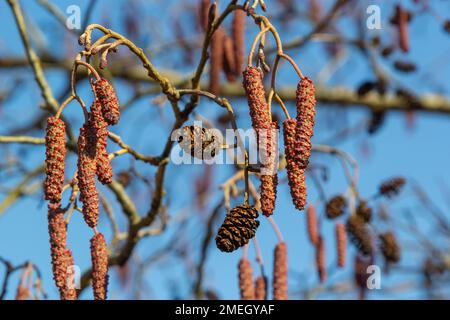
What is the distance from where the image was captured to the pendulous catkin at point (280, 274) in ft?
8.12

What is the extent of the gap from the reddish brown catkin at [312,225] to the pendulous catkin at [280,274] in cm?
55

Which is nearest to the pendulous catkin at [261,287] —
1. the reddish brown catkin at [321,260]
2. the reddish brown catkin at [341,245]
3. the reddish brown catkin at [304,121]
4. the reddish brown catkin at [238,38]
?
the reddish brown catkin at [321,260]

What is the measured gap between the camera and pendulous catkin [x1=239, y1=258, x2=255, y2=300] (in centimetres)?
249

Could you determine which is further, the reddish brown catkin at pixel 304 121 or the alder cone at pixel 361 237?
the alder cone at pixel 361 237

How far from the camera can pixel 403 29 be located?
4203mm

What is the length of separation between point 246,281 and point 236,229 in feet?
2.45

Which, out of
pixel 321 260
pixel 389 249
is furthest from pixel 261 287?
pixel 389 249

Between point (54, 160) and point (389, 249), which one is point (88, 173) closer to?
point (54, 160)

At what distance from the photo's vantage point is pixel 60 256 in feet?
6.55

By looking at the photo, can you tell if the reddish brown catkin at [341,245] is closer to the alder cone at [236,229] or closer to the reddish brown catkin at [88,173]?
the alder cone at [236,229]
